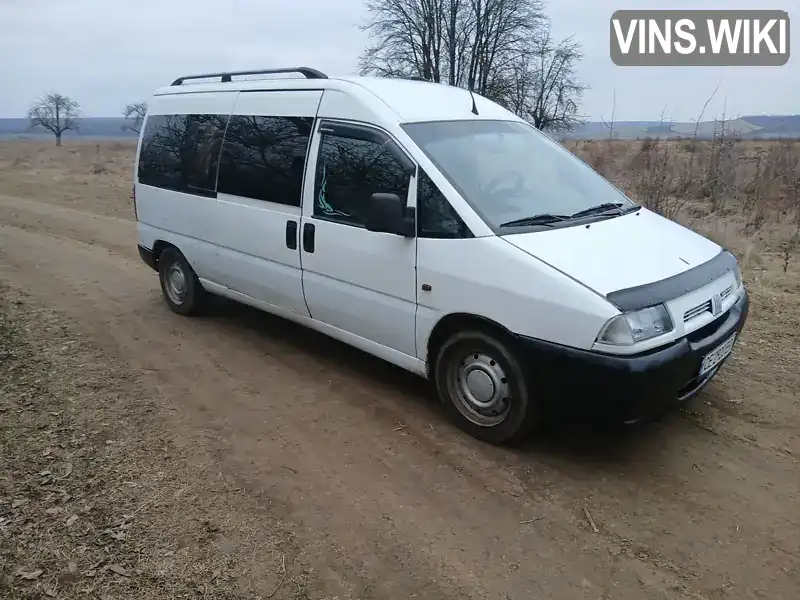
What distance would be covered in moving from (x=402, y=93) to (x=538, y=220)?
1480 millimetres

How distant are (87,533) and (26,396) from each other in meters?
1.97

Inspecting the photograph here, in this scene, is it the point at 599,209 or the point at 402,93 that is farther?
the point at 402,93

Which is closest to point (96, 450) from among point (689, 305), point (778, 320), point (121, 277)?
point (689, 305)

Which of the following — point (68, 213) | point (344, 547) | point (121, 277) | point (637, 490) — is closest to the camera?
point (344, 547)

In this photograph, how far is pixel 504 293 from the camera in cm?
375

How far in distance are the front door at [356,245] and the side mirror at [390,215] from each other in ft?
0.30

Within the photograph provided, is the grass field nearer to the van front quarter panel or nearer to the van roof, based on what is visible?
the van front quarter panel

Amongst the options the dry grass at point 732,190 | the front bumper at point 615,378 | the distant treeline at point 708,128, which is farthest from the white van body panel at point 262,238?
the distant treeline at point 708,128

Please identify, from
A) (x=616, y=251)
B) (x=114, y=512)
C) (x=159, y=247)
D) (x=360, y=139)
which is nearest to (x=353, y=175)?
(x=360, y=139)

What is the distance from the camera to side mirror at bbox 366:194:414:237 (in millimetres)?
4102

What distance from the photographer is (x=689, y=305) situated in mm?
3703

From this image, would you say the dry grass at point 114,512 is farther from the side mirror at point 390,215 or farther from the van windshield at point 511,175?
the van windshield at point 511,175

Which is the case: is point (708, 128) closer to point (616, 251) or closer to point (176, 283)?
point (616, 251)

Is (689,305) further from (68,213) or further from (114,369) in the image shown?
(68,213)
